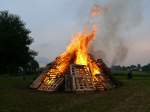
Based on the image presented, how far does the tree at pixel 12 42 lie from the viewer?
67.9m

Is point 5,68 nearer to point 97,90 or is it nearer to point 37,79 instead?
point 37,79

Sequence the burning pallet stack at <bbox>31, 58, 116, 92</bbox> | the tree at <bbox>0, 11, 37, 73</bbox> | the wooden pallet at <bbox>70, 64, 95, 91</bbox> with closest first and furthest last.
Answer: the wooden pallet at <bbox>70, 64, 95, 91</bbox>
the burning pallet stack at <bbox>31, 58, 116, 92</bbox>
the tree at <bbox>0, 11, 37, 73</bbox>

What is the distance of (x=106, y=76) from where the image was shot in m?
37.6

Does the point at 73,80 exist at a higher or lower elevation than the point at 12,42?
lower

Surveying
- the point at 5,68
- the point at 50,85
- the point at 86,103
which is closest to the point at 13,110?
the point at 86,103

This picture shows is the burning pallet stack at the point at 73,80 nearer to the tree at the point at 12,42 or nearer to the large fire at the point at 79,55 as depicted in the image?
the large fire at the point at 79,55

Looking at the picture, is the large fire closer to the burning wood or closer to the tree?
the burning wood

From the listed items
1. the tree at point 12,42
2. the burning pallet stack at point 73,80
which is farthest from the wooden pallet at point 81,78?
the tree at point 12,42

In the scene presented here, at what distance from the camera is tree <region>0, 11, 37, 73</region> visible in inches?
2672

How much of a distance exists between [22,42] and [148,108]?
168ft

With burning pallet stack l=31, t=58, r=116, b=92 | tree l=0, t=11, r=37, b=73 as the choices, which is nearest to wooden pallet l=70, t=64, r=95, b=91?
burning pallet stack l=31, t=58, r=116, b=92

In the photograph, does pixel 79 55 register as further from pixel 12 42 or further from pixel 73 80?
pixel 12 42

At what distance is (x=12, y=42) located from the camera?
68.1 m

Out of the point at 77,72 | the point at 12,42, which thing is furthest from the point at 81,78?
the point at 12,42
